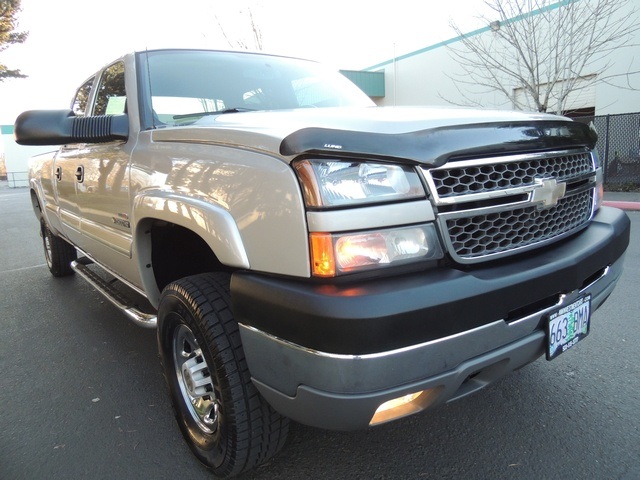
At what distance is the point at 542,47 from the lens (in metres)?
14.0

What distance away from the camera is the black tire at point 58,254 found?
5.29m

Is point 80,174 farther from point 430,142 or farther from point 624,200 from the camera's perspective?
point 624,200

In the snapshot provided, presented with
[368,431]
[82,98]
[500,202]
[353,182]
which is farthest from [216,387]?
[82,98]

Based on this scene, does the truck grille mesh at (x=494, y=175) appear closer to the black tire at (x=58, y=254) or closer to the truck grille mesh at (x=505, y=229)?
the truck grille mesh at (x=505, y=229)

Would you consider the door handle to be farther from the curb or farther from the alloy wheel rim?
the curb

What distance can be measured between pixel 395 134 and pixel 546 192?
0.67m

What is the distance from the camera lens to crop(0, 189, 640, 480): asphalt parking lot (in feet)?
6.71

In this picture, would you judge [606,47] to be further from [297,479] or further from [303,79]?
[297,479]

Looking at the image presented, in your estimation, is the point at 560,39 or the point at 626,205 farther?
the point at 560,39

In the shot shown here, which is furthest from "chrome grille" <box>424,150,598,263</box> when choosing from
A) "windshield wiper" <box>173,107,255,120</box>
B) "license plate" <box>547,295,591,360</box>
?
"windshield wiper" <box>173,107,255,120</box>

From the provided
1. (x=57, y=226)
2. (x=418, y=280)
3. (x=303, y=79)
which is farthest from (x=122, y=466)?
(x=57, y=226)

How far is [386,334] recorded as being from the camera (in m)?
1.37

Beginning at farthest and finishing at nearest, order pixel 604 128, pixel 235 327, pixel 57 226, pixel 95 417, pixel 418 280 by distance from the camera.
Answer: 1. pixel 604 128
2. pixel 57 226
3. pixel 95 417
4. pixel 235 327
5. pixel 418 280

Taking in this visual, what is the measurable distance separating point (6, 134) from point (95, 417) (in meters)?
38.0
